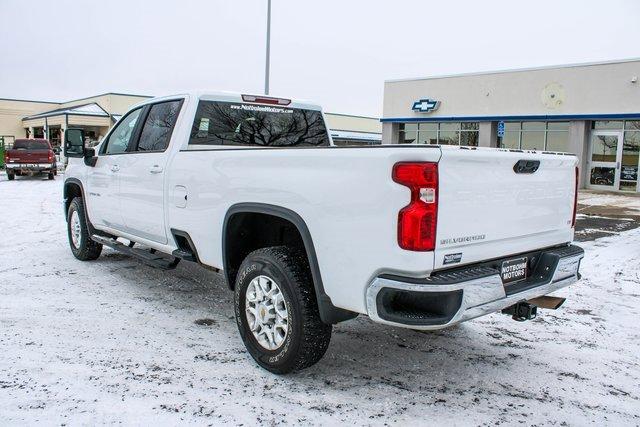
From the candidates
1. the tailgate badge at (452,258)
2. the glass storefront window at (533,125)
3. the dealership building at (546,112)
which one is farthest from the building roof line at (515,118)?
the tailgate badge at (452,258)

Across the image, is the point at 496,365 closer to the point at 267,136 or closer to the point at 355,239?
the point at 355,239

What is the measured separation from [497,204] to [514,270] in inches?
20.5

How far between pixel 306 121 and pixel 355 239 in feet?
9.57

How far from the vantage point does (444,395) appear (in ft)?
11.6

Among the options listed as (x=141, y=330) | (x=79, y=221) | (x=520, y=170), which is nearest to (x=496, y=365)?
(x=520, y=170)

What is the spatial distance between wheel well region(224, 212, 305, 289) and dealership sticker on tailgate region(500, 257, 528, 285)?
55.2 inches

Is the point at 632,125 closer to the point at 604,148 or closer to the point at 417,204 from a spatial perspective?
the point at 604,148

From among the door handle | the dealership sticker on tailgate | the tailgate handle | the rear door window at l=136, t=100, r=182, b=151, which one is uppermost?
the rear door window at l=136, t=100, r=182, b=151

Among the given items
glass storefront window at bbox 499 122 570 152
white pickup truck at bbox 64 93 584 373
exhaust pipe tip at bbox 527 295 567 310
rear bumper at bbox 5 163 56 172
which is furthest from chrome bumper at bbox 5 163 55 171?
exhaust pipe tip at bbox 527 295 567 310

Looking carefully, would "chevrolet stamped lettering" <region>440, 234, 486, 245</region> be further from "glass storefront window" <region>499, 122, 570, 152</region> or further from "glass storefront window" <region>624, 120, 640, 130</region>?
"glass storefront window" <region>499, 122, 570, 152</region>

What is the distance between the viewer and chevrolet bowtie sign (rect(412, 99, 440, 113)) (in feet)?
95.0

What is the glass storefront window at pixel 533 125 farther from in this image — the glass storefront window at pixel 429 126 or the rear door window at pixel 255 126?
the rear door window at pixel 255 126

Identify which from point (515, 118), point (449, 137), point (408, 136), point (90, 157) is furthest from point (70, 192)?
point (408, 136)

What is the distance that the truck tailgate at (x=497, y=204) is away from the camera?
3.04 meters
